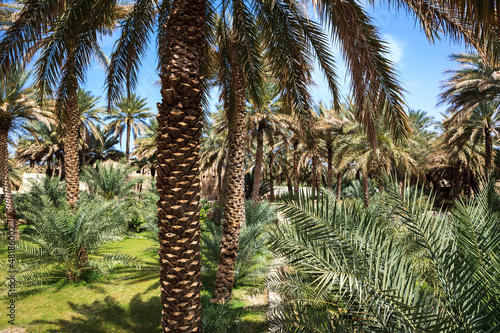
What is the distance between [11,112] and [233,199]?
39.1 feet

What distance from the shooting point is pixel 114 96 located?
24.2 ft

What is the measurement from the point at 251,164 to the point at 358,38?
28.8m

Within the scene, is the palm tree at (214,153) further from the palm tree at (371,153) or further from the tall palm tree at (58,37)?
the tall palm tree at (58,37)

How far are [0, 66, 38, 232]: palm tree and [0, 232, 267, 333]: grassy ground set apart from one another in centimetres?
672

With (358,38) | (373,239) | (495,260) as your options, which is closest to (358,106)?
(358,38)

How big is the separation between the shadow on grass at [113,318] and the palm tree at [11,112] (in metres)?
8.22

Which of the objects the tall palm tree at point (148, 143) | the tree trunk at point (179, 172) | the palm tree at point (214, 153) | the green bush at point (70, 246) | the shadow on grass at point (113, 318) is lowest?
the shadow on grass at point (113, 318)

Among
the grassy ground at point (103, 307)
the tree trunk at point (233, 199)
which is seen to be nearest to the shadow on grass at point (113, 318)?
the grassy ground at point (103, 307)

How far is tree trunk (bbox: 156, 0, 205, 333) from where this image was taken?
351 centimetres

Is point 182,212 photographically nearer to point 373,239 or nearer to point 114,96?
point 373,239

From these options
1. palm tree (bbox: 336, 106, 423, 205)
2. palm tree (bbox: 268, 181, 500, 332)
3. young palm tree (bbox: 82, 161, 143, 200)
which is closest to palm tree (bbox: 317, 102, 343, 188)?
palm tree (bbox: 336, 106, 423, 205)

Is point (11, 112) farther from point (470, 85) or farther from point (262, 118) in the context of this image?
point (470, 85)

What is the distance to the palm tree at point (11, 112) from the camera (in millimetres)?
12016

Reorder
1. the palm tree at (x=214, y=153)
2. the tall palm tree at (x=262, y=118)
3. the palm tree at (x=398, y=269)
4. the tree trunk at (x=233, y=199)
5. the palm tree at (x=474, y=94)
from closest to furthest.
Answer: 1. the palm tree at (x=398, y=269)
2. the tree trunk at (x=233, y=199)
3. the palm tree at (x=474, y=94)
4. the tall palm tree at (x=262, y=118)
5. the palm tree at (x=214, y=153)
